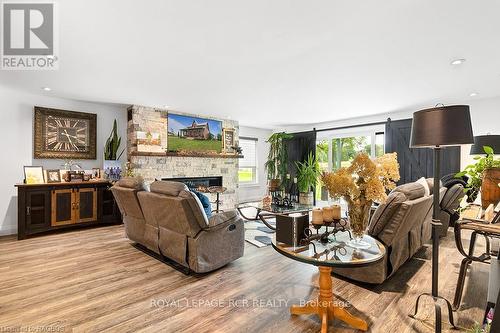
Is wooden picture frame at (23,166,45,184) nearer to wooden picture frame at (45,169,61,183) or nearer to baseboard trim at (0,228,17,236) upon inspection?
wooden picture frame at (45,169,61,183)

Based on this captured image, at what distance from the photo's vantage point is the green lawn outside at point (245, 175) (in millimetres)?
8102

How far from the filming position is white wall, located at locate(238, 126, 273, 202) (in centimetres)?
809

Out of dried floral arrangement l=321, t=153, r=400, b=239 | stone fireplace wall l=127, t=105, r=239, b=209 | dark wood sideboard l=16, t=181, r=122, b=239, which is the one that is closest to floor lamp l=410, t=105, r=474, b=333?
dried floral arrangement l=321, t=153, r=400, b=239

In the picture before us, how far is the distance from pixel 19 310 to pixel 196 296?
1.51 metres

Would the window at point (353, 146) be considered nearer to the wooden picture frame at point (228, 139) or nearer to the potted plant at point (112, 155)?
the wooden picture frame at point (228, 139)

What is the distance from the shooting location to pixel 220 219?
2873 mm

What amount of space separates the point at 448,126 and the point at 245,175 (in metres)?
6.69

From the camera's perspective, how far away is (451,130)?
1.80m

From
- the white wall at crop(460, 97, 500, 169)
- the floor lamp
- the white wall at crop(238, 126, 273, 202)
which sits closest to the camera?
the floor lamp

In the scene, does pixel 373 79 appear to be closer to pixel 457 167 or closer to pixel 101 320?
pixel 457 167

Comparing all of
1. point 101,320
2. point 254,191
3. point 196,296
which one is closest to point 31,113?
point 101,320

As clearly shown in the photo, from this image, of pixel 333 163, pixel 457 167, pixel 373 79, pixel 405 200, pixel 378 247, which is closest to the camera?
pixel 378 247

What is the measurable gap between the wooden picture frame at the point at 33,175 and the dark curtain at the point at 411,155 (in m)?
7.50

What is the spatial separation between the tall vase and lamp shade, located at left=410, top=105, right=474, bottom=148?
701 millimetres
